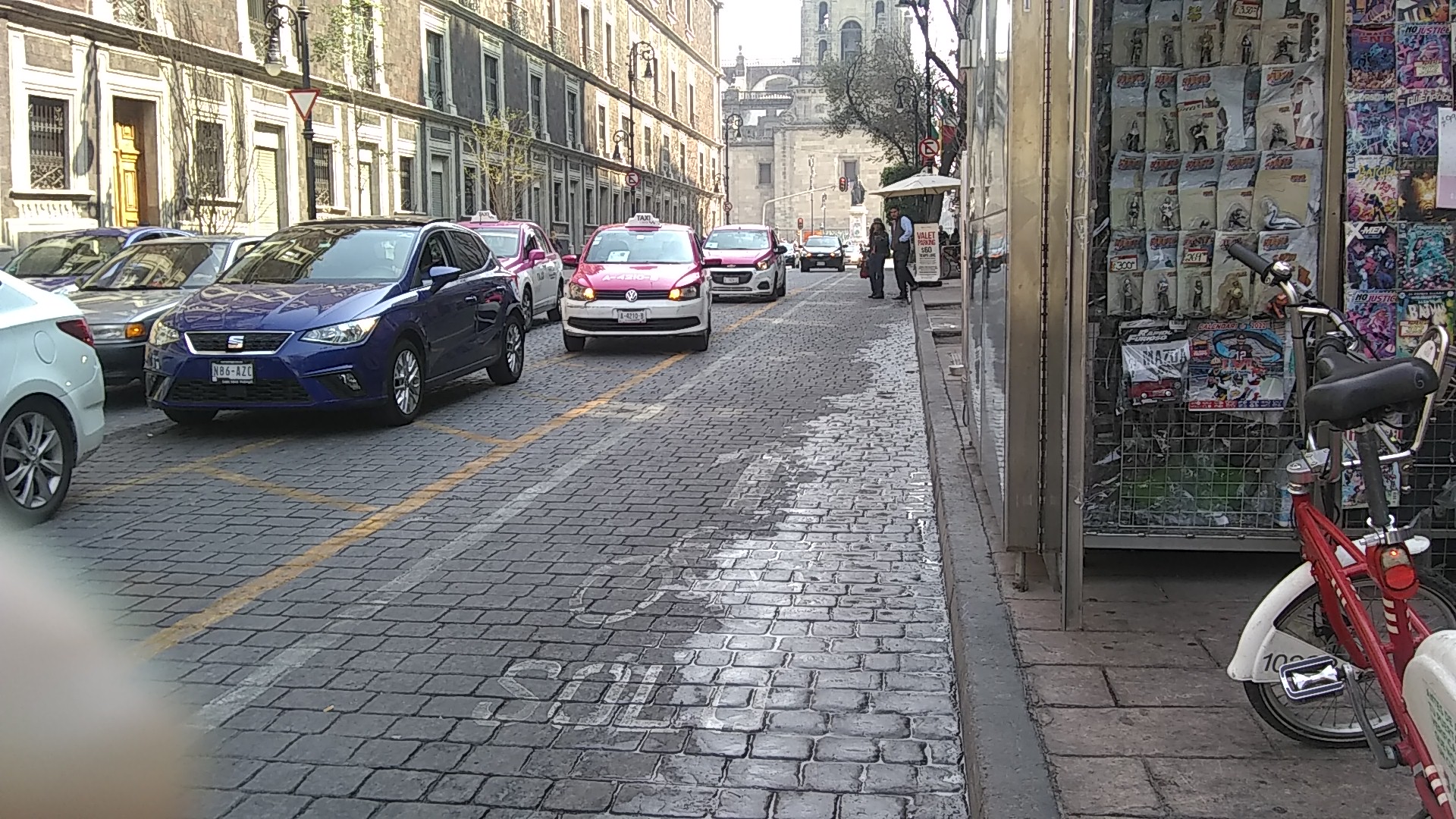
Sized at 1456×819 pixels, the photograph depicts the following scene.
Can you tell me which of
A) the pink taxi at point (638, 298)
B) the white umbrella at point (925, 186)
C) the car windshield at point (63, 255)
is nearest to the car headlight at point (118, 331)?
the car windshield at point (63, 255)

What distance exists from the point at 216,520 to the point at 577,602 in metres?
2.56

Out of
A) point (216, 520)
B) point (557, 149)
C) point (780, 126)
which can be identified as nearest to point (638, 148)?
point (557, 149)

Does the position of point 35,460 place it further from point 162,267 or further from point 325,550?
point 162,267

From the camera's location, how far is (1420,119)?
4.80 metres

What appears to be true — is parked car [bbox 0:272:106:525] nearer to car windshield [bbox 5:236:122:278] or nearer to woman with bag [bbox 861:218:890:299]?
car windshield [bbox 5:236:122:278]

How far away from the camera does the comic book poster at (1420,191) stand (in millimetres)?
4824

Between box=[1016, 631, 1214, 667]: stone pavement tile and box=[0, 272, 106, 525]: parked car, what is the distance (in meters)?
5.17

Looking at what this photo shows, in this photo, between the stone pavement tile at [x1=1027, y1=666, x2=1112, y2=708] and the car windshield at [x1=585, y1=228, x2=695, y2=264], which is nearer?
the stone pavement tile at [x1=1027, y1=666, x2=1112, y2=708]

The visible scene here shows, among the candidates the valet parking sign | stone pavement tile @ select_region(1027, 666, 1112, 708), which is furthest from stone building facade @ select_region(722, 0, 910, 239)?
stone pavement tile @ select_region(1027, 666, 1112, 708)

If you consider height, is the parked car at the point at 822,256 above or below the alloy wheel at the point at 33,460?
above

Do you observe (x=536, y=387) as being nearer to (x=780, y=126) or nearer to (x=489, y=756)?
(x=489, y=756)

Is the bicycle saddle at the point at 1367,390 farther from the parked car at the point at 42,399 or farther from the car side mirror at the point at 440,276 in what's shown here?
the car side mirror at the point at 440,276

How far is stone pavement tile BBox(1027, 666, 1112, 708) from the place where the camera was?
3.89 metres

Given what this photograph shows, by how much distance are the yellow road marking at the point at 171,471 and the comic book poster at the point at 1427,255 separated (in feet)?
22.5
